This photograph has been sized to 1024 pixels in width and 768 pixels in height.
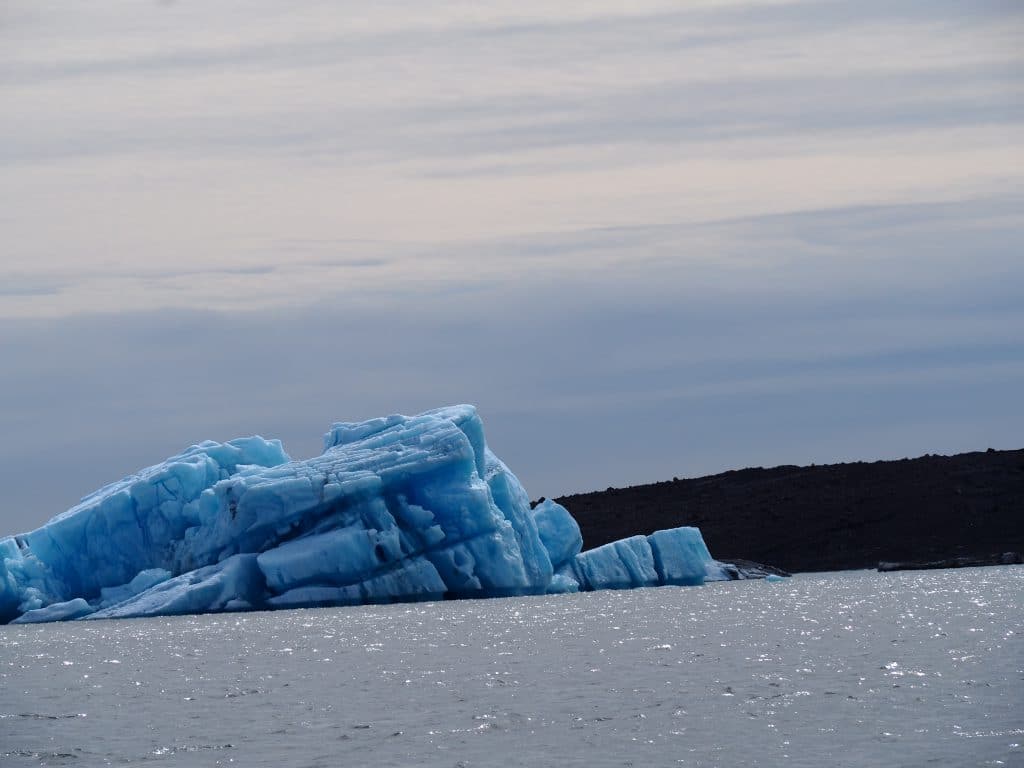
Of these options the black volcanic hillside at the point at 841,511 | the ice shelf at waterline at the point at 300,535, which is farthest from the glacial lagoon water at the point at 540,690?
the black volcanic hillside at the point at 841,511

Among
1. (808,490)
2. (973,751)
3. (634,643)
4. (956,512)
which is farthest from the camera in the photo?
(808,490)

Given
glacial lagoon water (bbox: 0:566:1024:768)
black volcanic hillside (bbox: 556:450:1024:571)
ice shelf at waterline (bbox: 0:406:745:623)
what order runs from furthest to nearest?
1. black volcanic hillside (bbox: 556:450:1024:571)
2. ice shelf at waterline (bbox: 0:406:745:623)
3. glacial lagoon water (bbox: 0:566:1024:768)

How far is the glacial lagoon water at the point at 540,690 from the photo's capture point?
17.0m

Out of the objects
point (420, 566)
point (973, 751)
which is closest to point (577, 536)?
point (420, 566)

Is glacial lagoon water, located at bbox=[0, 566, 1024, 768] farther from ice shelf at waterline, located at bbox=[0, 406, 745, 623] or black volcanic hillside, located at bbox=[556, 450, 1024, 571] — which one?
black volcanic hillside, located at bbox=[556, 450, 1024, 571]

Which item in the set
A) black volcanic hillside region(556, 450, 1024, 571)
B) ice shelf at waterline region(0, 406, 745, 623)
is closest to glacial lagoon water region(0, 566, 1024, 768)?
ice shelf at waterline region(0, 406, 745, 623)

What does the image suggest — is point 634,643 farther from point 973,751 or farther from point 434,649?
point 973,751

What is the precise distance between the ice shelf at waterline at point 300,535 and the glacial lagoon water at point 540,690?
929 mm

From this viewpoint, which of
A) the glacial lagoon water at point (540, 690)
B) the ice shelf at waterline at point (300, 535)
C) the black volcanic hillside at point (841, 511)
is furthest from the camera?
the black volcanic hillside at point (841, 511)

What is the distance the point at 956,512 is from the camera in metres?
71.1

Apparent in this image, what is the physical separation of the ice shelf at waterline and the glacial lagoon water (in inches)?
36.6

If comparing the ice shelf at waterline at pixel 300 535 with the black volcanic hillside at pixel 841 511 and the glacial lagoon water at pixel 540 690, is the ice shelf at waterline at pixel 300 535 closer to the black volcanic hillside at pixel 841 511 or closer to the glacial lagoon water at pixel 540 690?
the glacial lagoon water at pixel 540 690

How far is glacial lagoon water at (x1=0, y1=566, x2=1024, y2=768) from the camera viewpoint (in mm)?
17047

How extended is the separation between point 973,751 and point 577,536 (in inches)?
1064
